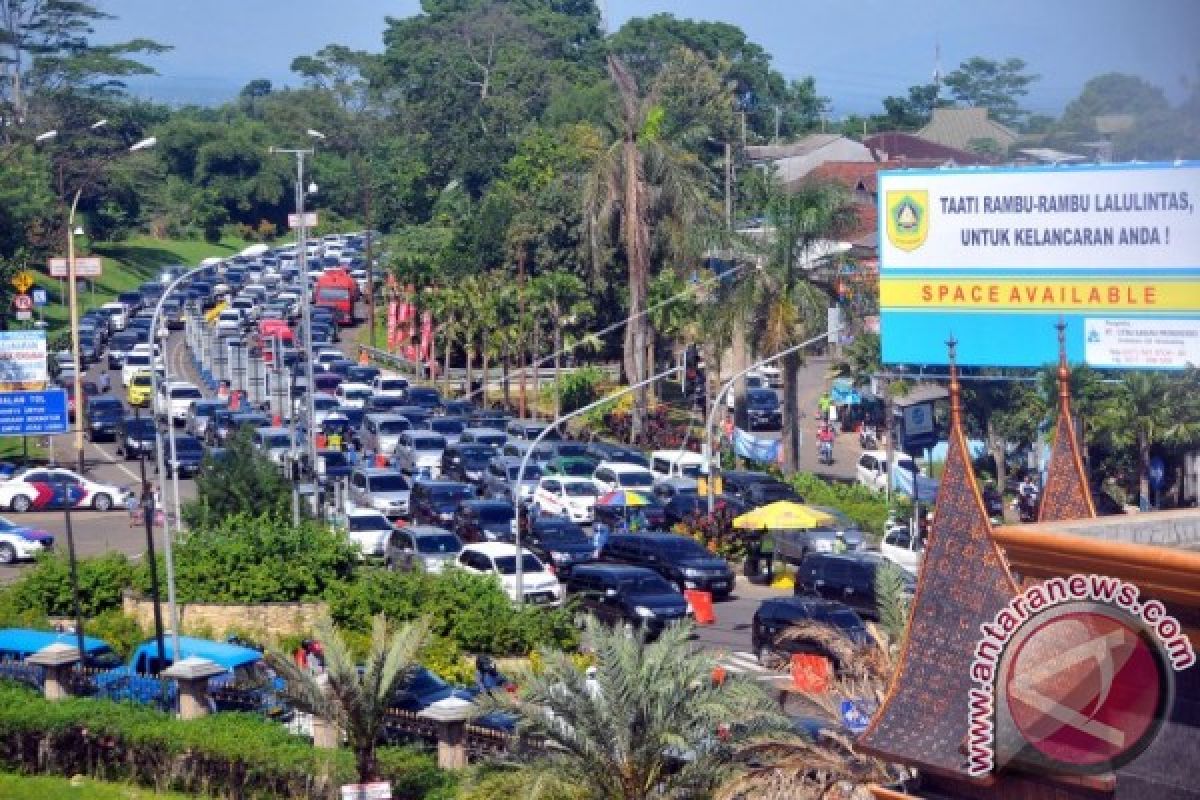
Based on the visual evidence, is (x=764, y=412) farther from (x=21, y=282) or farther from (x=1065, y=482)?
(x=1065, y=482)

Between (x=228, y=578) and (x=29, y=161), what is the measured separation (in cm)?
5963

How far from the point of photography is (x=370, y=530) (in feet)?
125

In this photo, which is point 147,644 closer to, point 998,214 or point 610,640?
point 610,640

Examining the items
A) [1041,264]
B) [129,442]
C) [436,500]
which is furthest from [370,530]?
[129,442]

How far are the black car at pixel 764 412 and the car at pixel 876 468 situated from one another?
10565mm

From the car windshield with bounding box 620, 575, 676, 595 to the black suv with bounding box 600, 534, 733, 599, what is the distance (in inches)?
99.1

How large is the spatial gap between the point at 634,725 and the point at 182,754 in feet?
21.4

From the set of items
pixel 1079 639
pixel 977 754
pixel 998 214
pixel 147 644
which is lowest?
pixel 147 644

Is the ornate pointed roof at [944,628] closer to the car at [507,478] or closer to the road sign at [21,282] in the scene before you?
the car at [507,478]

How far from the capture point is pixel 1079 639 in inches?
418

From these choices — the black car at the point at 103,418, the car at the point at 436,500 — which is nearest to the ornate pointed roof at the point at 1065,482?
the car at the point at 436,500

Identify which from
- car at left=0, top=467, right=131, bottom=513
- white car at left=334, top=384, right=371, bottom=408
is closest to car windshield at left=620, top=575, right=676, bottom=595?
car at left=0, top=467, right=131, bottom=513

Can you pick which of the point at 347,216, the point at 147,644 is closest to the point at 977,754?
the point at 147,644

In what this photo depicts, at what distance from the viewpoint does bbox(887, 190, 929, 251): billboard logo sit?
121 feet
